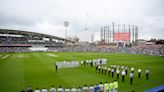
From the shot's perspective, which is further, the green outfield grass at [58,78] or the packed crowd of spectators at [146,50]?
the packed crowd of spectators at [146,50]

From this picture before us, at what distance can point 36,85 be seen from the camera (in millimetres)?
16047

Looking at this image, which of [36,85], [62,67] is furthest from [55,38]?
[36,85]

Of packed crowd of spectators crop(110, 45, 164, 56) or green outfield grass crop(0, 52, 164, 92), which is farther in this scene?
packed crowd of spectators crop(110, 45, 164, 56)

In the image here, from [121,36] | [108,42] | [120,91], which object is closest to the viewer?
[120,91]

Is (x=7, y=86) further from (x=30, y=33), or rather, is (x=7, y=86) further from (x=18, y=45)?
(x=30, y=33)

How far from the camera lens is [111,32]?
106625 millimetres

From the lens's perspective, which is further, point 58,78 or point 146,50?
point 146,50

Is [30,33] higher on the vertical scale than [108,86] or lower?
higher

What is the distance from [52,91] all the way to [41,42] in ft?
302

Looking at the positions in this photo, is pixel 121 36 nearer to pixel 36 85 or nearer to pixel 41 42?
pixel 41 42

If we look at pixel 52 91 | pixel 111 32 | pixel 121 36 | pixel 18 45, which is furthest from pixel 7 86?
pixel 111 32

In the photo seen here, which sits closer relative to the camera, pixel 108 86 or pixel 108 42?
pixel 108 86

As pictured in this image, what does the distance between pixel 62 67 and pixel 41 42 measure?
78616 millimetres

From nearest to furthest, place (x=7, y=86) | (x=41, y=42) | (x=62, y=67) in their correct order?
(x=7, y=86) < (x=62, y=67) < (x=41, y=42)
